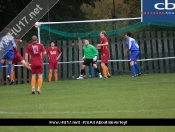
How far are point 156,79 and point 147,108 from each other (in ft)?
35.9

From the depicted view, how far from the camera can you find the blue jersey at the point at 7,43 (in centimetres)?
2720

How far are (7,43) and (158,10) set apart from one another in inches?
312

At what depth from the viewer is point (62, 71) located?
31.8m

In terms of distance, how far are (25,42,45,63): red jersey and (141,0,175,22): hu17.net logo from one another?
33.4ft

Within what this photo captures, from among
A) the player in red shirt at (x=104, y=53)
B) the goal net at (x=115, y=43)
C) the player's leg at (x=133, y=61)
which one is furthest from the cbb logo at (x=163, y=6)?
the player in red shirt at (x=104, y=53)

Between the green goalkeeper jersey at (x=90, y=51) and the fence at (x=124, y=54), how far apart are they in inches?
71.0

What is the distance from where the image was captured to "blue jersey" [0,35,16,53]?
27.2 m

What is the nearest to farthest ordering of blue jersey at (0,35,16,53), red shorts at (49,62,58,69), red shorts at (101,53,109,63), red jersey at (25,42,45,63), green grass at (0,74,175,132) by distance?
green grass at (0,74,175,132) < red jersey at (25,42,45,63) < blue jersey at (0,35,16,53) < red shorts at (101,53,109,63) < red shorts at (49,62,58,69)

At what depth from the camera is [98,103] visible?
17.3 metres

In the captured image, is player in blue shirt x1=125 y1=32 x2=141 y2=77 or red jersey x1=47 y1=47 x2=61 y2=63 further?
red jersey x1=47 y1=47 x2=61 y2=63

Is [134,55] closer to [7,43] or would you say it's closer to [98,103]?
[7,43]

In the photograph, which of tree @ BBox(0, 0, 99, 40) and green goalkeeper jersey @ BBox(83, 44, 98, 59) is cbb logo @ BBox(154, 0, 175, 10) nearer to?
green goalkeeper jersey @ BBox(83, 44, 98, 59)

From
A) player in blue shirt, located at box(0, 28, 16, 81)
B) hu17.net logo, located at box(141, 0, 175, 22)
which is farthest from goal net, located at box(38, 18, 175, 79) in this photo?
player in blue shirt, located at box(0, 28, 16, 81)

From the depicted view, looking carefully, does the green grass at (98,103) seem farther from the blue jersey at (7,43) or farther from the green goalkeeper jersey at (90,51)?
the green goalkeeper jersey at (90,51)
